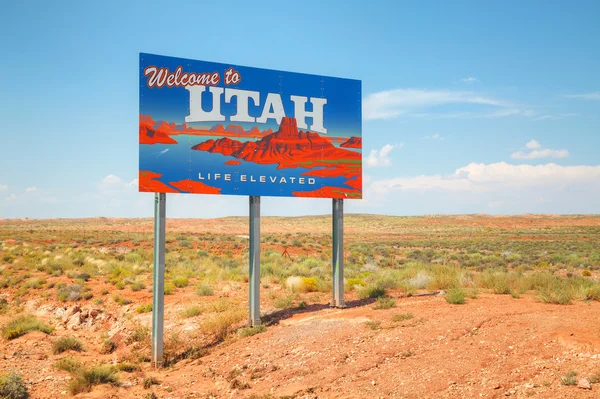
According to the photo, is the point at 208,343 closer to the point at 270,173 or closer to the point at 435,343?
the point at 270,173

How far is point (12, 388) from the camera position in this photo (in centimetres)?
983

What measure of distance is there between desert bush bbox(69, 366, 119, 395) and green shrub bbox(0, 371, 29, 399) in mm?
901

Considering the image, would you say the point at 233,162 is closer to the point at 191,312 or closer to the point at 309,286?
the point at 191,312

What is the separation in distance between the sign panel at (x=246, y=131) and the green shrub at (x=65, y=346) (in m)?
5.84

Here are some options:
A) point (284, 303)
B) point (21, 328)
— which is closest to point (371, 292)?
point (284, 303)

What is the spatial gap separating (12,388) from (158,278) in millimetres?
3639

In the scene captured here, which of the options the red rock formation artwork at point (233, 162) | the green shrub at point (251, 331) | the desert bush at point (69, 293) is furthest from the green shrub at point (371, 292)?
the desert bush at point (69, 293)

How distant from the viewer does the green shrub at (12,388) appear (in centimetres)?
975

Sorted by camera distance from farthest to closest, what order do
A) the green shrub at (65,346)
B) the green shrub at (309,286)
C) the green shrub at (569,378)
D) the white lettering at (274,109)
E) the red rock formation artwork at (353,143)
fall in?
the green shrub at (309,286) → the red rock formation artwork at (353,143) → the green shrub at (65,346) → the white lettering at (274,109) → the green shrub at (569,378)

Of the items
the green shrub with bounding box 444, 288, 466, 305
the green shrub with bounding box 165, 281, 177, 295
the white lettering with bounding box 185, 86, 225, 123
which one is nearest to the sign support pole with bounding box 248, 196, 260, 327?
the white lettering with bounding box 185, 86, 225, 123

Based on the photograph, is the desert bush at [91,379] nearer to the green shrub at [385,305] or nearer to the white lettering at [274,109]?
the green shrub at [385,305]

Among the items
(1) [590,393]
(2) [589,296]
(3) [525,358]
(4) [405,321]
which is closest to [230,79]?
(4) [405,321]

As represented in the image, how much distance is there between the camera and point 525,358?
336 inches

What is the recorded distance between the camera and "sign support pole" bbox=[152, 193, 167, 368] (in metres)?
11.7
